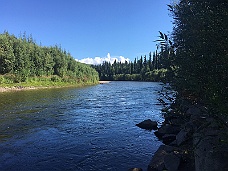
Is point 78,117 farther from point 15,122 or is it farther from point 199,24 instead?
point 199,24

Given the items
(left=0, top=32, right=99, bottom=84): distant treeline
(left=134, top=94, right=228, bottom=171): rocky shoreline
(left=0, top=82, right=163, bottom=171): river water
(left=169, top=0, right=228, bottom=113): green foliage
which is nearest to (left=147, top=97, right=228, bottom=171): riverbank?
(left=134, top=94, right=228, bottom=171): rocky shoreline

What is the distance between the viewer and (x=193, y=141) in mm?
10492

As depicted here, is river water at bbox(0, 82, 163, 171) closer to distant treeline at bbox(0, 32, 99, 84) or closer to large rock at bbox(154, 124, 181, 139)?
large rock at bbox(154, 124, 181, 139)

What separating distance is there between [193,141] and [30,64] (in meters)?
88.0

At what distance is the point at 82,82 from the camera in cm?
11756

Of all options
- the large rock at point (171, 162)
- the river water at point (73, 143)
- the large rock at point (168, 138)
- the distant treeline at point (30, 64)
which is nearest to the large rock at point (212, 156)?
the river water at point (73, 143)

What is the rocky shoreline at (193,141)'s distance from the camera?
6.11m

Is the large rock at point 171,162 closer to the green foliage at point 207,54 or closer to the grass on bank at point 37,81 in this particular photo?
the green foliage at point 207,54

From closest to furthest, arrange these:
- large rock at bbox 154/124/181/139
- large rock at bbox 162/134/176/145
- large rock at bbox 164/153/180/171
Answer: large rock at bbox 164/153/180/171, large rock at bbox 162/134/176/145, large rock at bbox 154/124/181/139

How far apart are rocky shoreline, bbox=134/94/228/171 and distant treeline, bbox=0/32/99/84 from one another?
6946 cm

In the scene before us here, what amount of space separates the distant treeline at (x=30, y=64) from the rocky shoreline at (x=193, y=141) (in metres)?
69.5

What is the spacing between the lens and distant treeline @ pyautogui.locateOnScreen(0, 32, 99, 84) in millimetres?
78125

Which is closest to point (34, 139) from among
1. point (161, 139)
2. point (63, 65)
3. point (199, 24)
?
point (161, 139)

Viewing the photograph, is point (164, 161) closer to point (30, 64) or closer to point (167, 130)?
point (167, 130)
